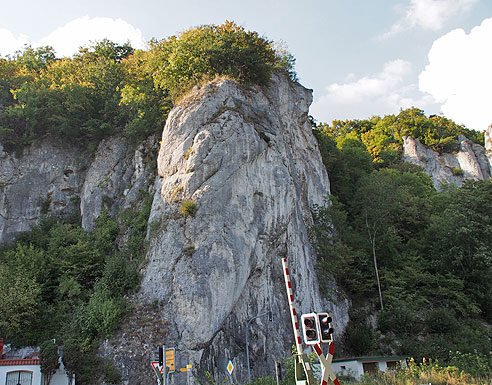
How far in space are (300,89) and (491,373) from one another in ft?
90.0

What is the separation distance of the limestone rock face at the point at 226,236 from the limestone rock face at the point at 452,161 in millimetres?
34337

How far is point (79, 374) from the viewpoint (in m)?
18.5

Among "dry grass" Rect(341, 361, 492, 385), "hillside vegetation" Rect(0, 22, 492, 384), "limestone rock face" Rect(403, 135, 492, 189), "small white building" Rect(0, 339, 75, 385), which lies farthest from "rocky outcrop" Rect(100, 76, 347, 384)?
"limestone rock face" Rect(403, 135, 492, 189)

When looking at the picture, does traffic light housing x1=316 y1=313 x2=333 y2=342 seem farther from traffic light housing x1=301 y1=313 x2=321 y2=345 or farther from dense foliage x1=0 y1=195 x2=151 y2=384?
dense foliage x1=0 y1=195 x2=151 y2=384

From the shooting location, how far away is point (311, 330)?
342 inches

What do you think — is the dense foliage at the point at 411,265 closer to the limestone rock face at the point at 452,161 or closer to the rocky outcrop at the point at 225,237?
the rocky outcrop at the point at 225,237

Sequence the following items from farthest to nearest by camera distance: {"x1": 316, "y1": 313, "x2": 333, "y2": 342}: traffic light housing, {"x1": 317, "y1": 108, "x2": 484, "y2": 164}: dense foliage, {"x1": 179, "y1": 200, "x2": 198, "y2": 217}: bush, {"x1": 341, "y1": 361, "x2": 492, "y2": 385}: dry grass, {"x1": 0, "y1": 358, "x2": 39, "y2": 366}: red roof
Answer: {"x1": 317, "y1": 108, "x2": 484, "y2": 164}: dense foliage
{"x1": 179, "y1": 200, "x2": 198, "y2": 217}: bush
{"x1": 0, "y1": 358, "x2": 39, "y2": 366}: red roof
{"x1": 341, "y1": 361, "x2": 492, "y2": 385}: dry grass
{"x1": 316, "y1": 313, "x2": 333, "y2": 342}: traffic light housing

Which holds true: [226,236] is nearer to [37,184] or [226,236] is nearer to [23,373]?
[23,373]

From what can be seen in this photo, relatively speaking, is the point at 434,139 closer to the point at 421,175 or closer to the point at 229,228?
the point at 421,175

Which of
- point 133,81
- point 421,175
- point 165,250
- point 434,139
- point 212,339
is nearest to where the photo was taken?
point 212,339

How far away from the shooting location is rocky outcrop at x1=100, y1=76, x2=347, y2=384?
2031cm

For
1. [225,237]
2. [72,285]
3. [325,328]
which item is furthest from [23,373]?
[325,328]

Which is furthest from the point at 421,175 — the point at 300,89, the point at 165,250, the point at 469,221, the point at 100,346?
the point at 100,346

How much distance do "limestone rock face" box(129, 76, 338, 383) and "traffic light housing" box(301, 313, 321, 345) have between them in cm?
1165
